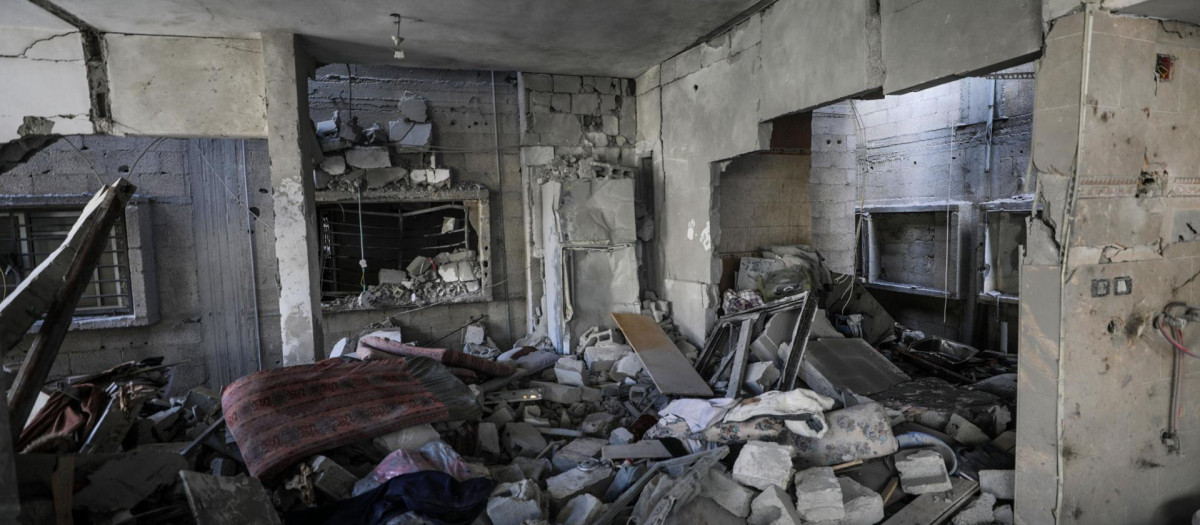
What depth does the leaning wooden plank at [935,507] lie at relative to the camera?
3180 mm

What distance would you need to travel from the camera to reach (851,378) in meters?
4.76

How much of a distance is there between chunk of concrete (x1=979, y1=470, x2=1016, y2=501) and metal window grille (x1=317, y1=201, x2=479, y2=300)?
19.0 ft

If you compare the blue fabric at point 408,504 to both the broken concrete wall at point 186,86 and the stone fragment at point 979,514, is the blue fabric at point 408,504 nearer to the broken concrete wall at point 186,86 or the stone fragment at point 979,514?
the stone fragment at point 979,514

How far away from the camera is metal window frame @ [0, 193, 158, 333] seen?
6.14 m

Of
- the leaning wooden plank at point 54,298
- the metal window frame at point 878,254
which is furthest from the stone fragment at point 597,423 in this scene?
the metal window frame at point 878,254

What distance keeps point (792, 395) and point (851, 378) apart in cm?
136

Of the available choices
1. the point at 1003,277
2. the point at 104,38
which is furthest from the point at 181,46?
the point at 1003,277

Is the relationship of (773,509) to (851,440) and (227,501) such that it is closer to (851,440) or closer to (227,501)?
(851,440)

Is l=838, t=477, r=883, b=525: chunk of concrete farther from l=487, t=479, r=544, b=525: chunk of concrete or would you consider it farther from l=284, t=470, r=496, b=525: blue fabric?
l=284, t=470, r=496, b=525: blue fabric

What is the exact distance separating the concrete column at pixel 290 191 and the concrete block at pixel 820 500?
431 cm

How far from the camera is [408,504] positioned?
2.98 meters

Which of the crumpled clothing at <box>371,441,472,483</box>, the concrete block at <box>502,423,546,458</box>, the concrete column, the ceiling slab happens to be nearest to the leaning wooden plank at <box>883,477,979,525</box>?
the concrete block at <box>502,423,546,458</box>

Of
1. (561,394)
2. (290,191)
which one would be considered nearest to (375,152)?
(290,191)

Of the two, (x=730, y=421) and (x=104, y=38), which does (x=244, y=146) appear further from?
(x=730, y=421)
